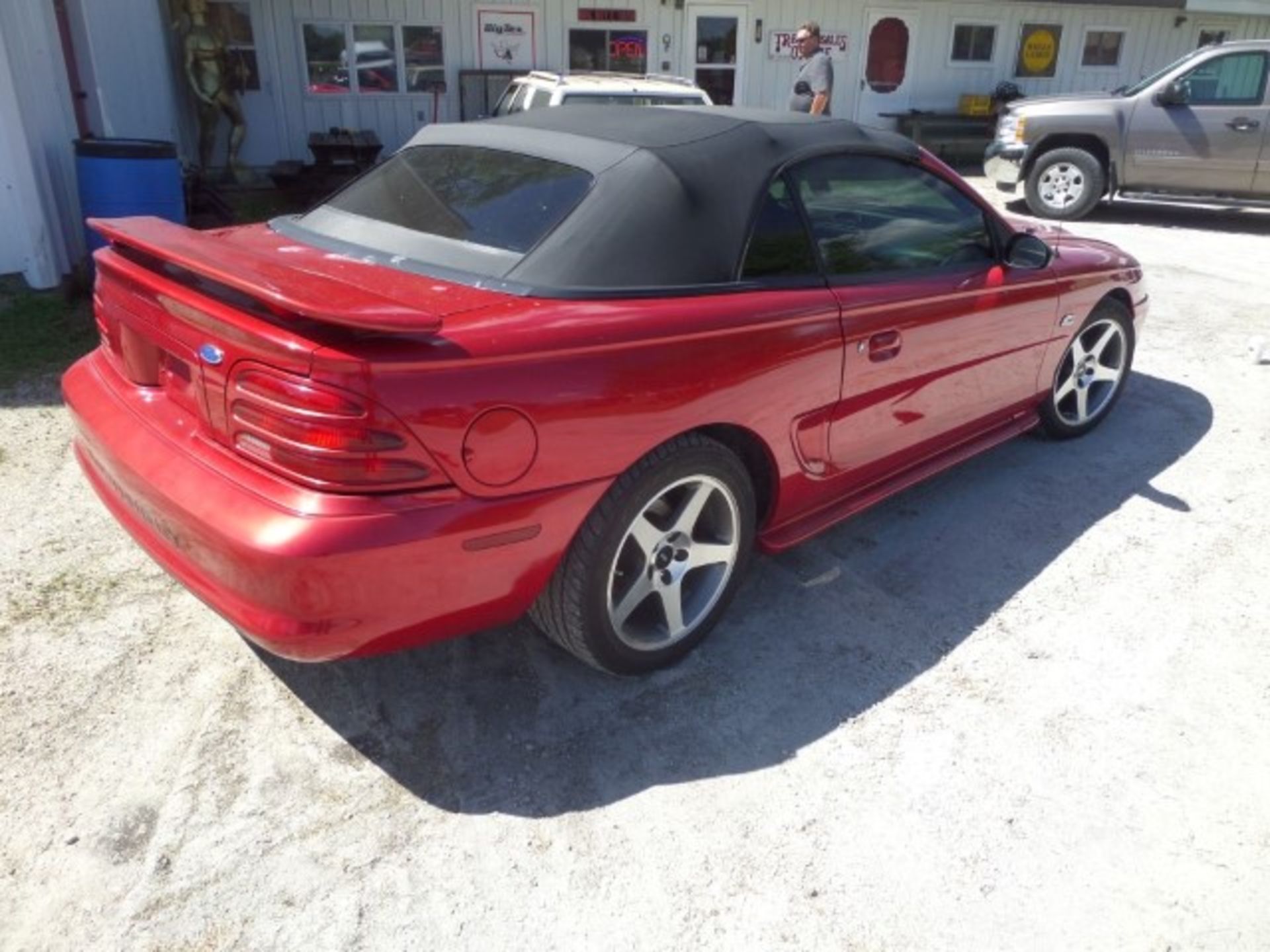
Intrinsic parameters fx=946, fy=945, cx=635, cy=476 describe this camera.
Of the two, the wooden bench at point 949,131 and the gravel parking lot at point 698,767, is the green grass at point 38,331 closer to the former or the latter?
the gravel parking lot at point 698,767

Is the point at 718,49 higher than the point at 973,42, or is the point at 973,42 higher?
the point at 973,42

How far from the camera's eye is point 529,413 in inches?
89.2

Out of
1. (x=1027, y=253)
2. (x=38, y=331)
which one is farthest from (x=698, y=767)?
(x=38, y=331)

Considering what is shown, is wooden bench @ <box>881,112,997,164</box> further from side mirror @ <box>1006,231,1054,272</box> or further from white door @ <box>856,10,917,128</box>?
side mirror @ <box>1006,231,1054,272</box>

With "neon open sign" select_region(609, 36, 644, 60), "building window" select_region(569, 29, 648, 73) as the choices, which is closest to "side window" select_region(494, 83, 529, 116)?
"building window" select_region(569, 29, 648, 73)

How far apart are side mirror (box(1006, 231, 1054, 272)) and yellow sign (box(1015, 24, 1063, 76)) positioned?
53.3 ft

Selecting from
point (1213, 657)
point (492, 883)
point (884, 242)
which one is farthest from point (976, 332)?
point (492, 883)

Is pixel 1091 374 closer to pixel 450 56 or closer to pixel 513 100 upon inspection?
pixel 513 100

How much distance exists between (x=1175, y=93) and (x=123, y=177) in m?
10.3

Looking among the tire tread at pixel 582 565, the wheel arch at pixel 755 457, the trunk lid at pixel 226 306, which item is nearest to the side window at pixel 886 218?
the wheel arch at pixel 755 457

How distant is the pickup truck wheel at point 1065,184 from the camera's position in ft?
35.0

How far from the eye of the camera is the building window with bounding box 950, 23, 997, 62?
1689cm

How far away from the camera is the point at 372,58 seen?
1327 centimetres

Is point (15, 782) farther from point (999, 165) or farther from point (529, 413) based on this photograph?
point (999, 165)
